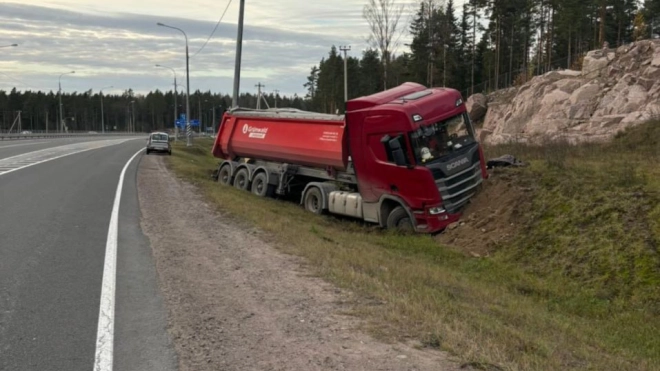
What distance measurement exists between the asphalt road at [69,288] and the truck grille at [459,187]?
716 centimetres

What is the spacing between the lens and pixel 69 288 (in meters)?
7.26

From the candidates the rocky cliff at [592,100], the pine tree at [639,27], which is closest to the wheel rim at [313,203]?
the rocky cliff at [592,100]

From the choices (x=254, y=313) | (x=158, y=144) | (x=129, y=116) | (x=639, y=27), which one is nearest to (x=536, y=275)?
(x=254, y=313)

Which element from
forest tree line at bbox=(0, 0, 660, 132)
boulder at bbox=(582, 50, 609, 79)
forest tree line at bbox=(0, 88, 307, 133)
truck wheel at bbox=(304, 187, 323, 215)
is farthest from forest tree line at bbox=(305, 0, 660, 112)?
forest tree line at bbox=(0, 88, 307, 133)

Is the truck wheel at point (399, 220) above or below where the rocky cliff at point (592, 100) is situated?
below

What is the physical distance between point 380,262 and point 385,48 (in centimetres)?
4912

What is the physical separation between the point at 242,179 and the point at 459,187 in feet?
33.5

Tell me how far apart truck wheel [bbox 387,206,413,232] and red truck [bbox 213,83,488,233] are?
0.09 feet

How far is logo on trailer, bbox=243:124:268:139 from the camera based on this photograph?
2198 cm

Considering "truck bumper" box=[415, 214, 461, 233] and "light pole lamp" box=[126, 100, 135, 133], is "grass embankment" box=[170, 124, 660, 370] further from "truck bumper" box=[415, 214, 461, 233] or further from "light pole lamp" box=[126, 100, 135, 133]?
"light pole lamp" box=[126, 100, 135, 133]

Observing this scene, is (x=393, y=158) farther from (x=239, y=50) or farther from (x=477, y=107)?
(x=477, y=107)

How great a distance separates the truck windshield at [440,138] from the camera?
594 inches

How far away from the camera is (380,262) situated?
10266mm

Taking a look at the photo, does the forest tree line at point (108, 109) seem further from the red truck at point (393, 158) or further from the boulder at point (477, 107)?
the red truck at point (393, 158)
